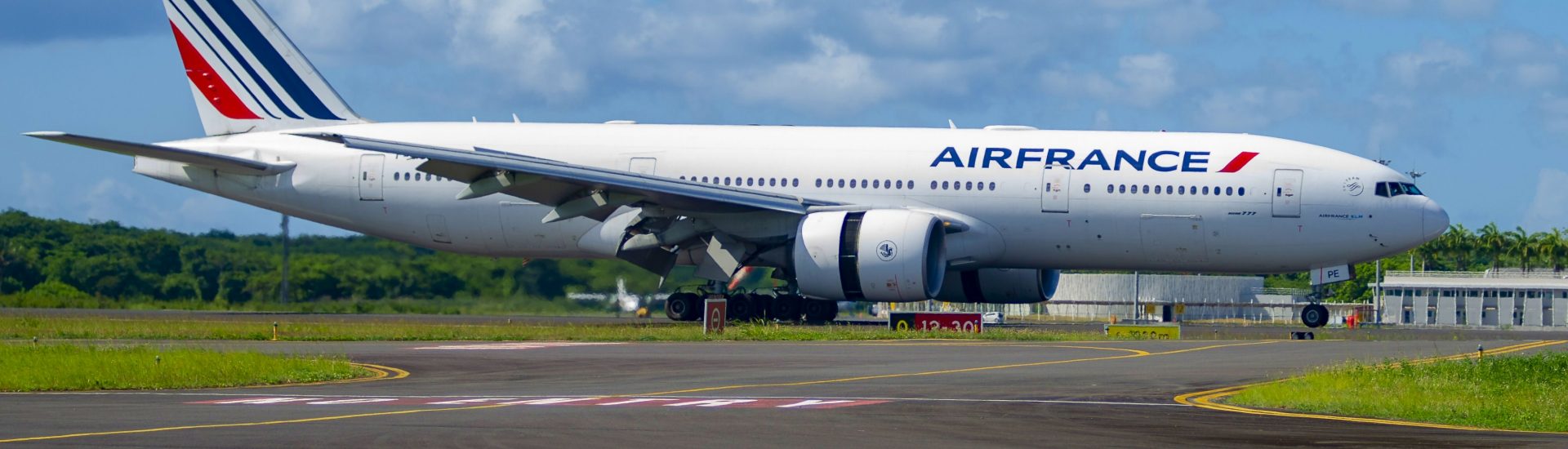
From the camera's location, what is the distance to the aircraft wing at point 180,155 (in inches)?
1304

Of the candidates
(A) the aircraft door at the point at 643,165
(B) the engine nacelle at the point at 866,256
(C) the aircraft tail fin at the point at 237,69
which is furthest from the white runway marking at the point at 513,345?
(C) the aircraft tail fin at the point at 237,69

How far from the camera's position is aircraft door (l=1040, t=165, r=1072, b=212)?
33.9m

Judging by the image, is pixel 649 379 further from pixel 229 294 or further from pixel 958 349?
pixel 229 294

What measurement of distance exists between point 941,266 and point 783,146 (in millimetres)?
4497

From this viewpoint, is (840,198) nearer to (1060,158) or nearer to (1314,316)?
(1060,158)

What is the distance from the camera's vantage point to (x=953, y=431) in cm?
1366

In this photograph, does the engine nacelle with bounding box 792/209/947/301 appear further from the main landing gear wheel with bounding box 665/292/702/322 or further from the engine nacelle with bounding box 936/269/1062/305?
the engine nacelle with bounding box 936/269/1062/305

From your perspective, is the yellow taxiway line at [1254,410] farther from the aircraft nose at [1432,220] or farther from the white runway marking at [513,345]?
the aircraft nose at [1432,220]

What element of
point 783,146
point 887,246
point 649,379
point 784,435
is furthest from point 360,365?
point 783,146

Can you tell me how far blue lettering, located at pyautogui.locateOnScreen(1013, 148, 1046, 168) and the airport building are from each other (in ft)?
140

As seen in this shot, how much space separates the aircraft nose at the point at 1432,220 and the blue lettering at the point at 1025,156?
732 cm

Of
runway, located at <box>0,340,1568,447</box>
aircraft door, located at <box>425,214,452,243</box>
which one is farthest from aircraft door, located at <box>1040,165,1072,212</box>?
aircraft door, located at <box>425,214,452,243</box>

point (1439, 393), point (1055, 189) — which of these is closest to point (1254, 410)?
point (1439, 393)

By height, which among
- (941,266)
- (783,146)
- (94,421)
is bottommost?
(94,421)
